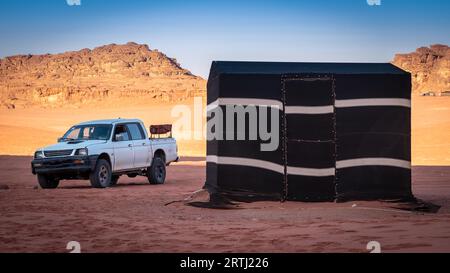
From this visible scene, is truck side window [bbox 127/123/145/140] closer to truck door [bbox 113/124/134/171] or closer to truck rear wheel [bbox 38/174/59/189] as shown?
truck door [bbox 113/124/134/171]

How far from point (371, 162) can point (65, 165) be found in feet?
27.4

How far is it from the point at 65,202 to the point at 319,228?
6.98 meters

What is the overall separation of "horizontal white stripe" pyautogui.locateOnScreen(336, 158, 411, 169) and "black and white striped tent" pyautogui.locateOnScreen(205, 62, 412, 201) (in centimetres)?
2

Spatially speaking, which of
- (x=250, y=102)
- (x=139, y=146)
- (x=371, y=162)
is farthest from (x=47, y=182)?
(x=371, y=162)

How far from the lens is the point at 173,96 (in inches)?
5536

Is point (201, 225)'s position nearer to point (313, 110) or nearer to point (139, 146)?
point (313, 110)

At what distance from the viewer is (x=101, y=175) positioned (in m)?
20.4

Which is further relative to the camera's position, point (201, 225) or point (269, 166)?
point (269, 166)

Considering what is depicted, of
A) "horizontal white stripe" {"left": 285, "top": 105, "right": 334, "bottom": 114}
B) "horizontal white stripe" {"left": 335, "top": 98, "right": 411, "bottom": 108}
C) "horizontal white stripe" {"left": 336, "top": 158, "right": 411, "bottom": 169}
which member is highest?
"horizontal white stripe" {"left": 335, "top": 98, "right": 411, "bottom": 108}

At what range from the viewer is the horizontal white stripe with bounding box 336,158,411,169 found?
50.0 feet

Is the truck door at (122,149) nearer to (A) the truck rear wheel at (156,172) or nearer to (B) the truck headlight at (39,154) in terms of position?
(A) the truck rear wheel at (156,172)

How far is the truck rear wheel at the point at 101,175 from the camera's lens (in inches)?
791

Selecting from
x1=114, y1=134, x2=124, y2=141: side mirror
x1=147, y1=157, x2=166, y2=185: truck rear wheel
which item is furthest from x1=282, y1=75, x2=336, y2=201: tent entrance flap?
x1=147, y1=157, x2=166, y2=185: truck rear wheel
